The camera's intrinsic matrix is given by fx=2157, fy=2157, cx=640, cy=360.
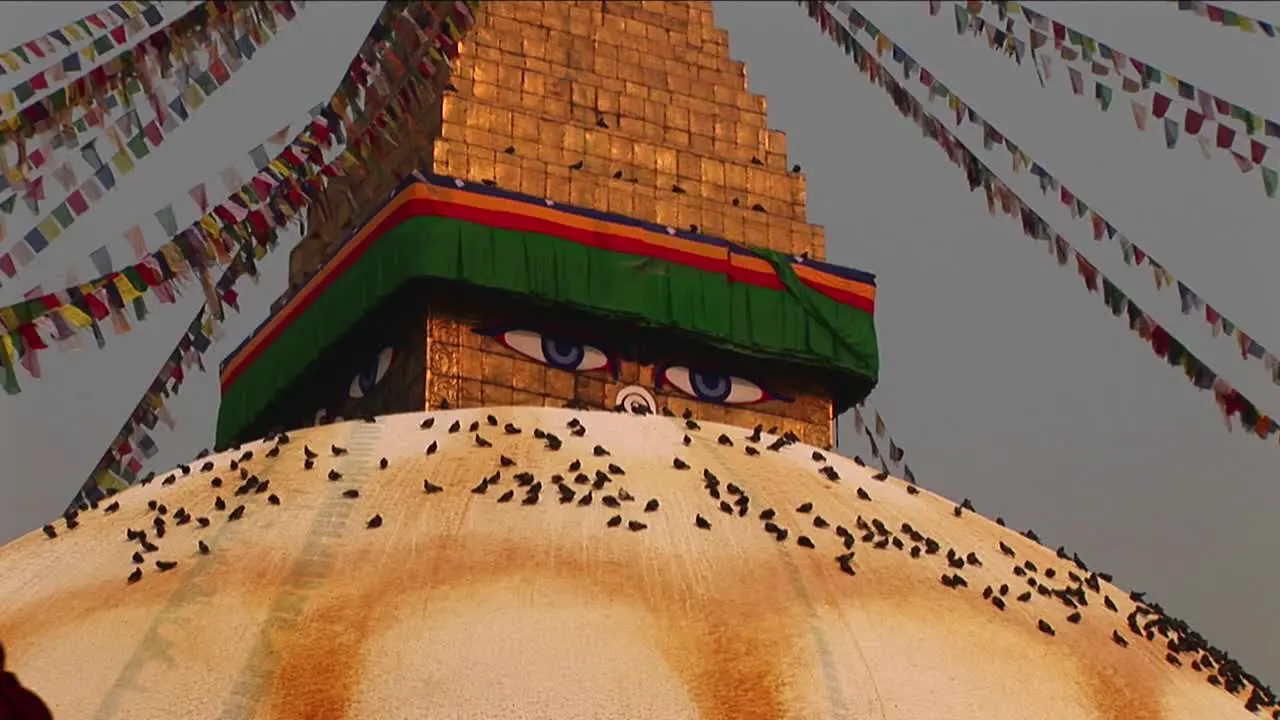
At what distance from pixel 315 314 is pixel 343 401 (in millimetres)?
459

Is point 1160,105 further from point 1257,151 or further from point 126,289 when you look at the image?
point 126,289

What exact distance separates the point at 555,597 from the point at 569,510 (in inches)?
24.6

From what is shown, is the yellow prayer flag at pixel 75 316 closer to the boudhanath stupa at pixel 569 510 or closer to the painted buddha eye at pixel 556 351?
the boudhanath stupa at pixel 569 510

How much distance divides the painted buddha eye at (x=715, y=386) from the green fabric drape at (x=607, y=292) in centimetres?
20

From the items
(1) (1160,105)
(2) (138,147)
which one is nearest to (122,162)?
(2) (138,147)

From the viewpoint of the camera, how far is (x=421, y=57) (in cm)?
720

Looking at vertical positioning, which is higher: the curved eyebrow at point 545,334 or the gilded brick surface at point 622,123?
the gilded brick surface at point 622,123

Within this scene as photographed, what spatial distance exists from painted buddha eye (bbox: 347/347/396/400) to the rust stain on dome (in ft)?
7.48

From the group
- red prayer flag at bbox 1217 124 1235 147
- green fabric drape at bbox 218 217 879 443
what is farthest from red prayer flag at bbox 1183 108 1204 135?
green fabric drape at bbox 218 217 879 443

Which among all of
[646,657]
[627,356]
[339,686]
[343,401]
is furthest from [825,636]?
[343,401]

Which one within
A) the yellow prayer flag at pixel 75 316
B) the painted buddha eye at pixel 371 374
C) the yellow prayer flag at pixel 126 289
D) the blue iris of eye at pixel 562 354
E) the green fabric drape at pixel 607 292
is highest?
the green fabric drape at pixel 607 292

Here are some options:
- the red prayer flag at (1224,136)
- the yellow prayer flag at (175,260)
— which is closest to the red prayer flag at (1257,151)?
the red prayer flag at (1224,136)

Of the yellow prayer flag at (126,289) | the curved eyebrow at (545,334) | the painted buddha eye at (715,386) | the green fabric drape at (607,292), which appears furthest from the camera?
the painted buddha eye at (715,386)

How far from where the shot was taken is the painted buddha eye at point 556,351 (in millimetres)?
9922
